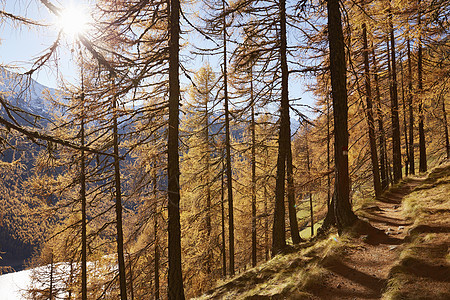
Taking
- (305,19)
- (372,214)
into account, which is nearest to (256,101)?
(305,19)

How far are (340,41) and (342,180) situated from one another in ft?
12.0

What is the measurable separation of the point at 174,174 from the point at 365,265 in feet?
15.4

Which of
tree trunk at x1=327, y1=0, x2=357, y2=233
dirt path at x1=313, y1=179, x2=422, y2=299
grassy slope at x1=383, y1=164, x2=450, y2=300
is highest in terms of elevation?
tree trunk at x1=327, y1=0, x2=357, y2=233

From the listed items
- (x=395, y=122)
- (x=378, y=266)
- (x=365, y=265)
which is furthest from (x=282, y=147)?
(x=395, y=122)

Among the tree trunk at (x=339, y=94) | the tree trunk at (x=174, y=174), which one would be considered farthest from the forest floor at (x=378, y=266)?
the tree trunk at (x=174, y=174)

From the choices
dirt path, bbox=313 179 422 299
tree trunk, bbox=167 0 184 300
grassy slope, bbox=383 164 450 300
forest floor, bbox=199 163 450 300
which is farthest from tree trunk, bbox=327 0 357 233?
tree trunk, bbox=167 0 184 300

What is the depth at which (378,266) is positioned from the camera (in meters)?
4.54

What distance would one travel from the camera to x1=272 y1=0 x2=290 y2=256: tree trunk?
28.9ft

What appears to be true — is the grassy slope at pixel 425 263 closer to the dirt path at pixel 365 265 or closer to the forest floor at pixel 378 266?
the forest floor at pixel 378 266

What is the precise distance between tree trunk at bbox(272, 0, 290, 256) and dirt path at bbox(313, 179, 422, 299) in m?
3.09

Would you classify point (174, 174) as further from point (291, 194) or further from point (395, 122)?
point (395, 122)

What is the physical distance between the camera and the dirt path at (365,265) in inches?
160

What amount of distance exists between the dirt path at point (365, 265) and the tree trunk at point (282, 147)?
3.09m

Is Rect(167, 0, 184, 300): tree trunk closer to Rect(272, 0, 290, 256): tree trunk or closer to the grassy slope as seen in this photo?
Rect(272, 0, 290, 256): tree trunk
